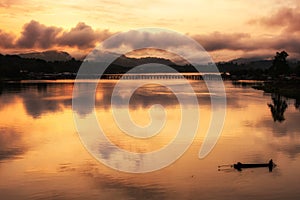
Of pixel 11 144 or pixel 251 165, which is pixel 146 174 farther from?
pixel 11 144

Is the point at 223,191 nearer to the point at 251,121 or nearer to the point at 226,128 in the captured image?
the point at 226,128

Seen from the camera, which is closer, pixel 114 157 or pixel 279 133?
pixel 114 157

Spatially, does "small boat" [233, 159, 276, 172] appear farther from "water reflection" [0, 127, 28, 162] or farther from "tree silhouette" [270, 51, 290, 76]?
"tree silhouette" [270, 51, 290, 76]

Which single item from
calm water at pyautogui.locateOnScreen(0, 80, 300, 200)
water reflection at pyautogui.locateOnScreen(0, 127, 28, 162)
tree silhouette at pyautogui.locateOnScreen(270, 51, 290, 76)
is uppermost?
tree silhouette at pyautogui.locateOnScreen(270, 51, 290, 76)

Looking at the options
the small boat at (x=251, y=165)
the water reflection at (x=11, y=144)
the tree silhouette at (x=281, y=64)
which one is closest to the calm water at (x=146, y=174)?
the water reflection at (x=11, y=144)

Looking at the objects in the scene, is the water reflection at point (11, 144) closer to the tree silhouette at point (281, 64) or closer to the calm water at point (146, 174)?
the calm water at point (146, 174)

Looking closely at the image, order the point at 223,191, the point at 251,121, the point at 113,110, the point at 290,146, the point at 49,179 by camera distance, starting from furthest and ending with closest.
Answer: the point at 113,110
the point at 251,121
the point at 290,146
the point at 49,179
the point at 223,191

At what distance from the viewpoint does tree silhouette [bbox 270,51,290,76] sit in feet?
426

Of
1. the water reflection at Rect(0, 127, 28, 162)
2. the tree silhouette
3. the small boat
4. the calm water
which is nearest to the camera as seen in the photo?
the calm water

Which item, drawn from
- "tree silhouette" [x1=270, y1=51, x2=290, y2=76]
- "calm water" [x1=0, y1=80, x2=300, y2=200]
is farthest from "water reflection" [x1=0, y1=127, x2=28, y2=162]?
"tree silhouette" [x1=270, y1=51, x2=290, y2=76]

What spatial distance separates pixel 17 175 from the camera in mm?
20844

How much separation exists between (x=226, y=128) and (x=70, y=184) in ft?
64.4

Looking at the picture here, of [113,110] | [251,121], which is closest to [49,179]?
[251,121]

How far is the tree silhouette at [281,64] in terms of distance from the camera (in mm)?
129750
